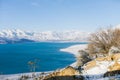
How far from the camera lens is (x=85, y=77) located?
→ 13.0m

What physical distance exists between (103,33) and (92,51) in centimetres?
303

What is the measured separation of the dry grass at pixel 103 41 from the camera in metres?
33.0

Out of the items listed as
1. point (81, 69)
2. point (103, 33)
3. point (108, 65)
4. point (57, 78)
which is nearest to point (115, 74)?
point (108, 65)

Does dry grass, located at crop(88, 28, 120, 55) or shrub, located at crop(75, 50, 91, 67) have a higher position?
dry grass, located at crop(88, 28, 120, 55)

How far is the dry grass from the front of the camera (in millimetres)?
33031

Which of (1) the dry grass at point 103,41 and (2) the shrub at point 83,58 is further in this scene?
(1) the dry grass at point 103,41

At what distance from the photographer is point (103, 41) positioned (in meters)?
34.2

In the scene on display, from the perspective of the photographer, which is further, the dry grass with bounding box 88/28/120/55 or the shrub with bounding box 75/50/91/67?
the dry grass with bounding box 88/28/120/55

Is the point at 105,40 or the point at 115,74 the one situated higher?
the point at 105,40

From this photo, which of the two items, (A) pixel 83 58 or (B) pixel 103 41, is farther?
(B) pixel 103 41

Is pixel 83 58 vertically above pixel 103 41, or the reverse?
pixel 103 41

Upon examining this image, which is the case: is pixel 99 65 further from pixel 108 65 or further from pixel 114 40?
pixel 114 40

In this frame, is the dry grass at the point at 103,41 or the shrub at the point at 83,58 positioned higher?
the dry grass at the point at 103,41

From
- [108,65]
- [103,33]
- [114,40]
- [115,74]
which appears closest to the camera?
[115,74]
